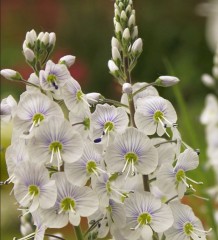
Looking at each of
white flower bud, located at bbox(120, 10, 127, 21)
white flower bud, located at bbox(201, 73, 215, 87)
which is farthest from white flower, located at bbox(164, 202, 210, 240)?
white flower bud, located at bbox(201, 73, 215, 87)

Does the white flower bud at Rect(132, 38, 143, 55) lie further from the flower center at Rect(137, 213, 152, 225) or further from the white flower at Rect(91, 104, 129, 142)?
the flower center at Rect(137, 213, 152, 225)

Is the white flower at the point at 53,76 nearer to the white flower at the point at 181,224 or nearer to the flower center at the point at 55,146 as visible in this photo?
the flower center at the point at 55,146

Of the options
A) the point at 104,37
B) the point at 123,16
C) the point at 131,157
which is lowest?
the point at 104,37

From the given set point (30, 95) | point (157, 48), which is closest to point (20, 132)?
point (30, 95)

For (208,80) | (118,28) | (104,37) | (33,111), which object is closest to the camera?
(33,111)

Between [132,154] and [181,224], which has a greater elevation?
[132,154]

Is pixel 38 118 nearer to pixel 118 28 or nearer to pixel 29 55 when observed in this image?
pixel 29 55

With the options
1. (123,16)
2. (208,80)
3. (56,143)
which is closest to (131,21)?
(123,16)
